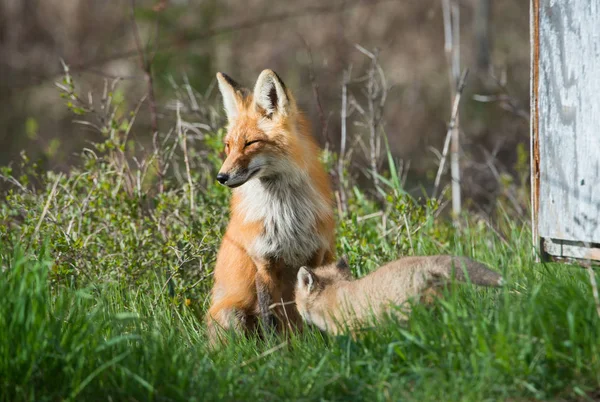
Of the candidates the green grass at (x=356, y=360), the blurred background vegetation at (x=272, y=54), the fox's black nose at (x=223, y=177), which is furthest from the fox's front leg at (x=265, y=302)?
the blurred background vegetation at (x=272, y=54)

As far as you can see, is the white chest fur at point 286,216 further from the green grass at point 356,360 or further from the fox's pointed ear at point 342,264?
the green grass at point 356,360

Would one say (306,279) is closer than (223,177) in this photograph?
Yes

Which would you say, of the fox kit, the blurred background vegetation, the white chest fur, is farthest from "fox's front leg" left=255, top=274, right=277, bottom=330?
the blurred background vegetation

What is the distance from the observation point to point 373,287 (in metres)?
4.32

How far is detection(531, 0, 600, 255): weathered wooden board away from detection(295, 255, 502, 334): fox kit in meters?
1.04

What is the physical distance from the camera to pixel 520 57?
16.8 m

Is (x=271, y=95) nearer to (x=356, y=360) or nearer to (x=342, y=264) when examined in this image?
(x=342, y=264)

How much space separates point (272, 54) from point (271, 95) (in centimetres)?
1194

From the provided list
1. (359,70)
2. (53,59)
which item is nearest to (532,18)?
(359,70)

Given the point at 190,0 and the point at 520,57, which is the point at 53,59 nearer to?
the point at 190,0

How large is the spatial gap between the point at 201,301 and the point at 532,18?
10.4 feet

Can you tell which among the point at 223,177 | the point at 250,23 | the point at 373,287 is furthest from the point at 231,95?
the point at 250,23

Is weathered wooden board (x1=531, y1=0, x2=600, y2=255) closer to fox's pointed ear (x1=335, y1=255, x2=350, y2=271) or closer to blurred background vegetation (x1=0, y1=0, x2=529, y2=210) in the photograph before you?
fox's pointed ear (x1=335, y1=255, x2=350, y2=271)

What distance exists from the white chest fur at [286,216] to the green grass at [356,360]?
1.31 metres
